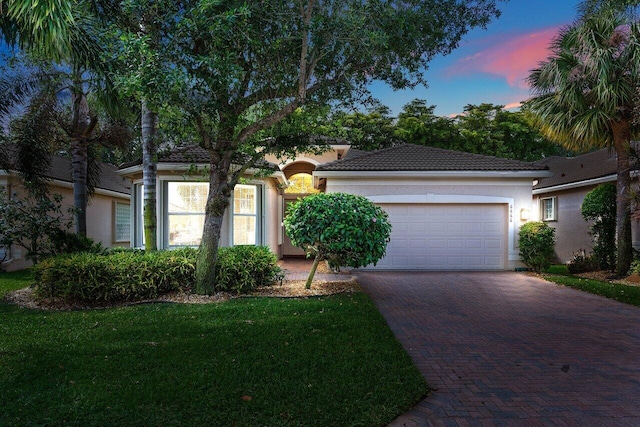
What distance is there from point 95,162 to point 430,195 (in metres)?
11.7

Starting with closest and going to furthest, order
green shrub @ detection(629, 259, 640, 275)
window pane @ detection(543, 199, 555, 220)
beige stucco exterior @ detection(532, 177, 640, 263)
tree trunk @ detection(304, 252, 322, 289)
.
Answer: tree trunk @ detection(304, 252, 322, 289), green shrub @ detection(629, 259, 640, 275), beige stucco exterior @ detection(532, 177, 640, 263), window pane @ detection(543, 199, 555, 220)

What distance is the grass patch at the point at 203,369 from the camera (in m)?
3.32

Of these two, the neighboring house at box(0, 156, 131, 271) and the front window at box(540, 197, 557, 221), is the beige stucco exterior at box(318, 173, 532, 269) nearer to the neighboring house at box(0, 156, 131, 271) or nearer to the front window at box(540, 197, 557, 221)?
the front window at box(540, 197, 557, 221)

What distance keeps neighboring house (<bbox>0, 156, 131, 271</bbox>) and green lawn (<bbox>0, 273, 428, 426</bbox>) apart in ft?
25.4

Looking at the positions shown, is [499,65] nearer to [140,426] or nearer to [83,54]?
[83,54]

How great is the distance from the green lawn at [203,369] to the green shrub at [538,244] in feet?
25.1

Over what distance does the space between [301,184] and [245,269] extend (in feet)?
32.3

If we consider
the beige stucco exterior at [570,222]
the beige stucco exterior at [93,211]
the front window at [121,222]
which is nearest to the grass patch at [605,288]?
the beige stucco exterior at [570,222]

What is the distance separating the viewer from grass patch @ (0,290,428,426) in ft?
10.9

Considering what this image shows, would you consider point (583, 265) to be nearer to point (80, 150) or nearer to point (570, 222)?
point (570, 222)

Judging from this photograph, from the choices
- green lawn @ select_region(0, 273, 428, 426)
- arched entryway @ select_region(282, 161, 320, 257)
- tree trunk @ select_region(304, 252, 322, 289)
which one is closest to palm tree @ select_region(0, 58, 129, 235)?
green lawn @ select_region(0, 273, 428, 426)

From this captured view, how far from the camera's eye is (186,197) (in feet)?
37.6

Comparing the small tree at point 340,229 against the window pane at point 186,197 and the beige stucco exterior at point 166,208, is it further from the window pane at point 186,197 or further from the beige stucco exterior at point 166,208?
the window pane at point 186,197

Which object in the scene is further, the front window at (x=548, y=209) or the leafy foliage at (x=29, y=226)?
the front window at (x=548, y=209)
